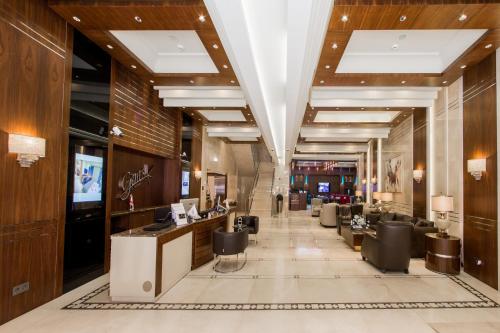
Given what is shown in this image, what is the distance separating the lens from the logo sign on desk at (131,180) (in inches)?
247

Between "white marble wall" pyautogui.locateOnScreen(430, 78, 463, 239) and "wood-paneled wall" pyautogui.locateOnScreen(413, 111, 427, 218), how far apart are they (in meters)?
0.44

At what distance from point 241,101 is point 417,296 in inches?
198

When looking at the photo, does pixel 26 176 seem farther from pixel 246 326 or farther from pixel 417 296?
pixel 417 296

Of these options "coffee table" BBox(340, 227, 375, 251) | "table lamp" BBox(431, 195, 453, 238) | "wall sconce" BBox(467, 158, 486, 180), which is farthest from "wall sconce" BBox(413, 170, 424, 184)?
"wall sconce" BBox(467, 158, 486, 180)

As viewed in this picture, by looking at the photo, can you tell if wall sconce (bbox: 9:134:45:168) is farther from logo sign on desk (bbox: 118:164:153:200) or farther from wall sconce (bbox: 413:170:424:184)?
wall sconce (bbox: 413:170:424:184)

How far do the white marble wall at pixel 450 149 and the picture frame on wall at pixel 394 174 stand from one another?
222 cm

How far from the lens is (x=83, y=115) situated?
4438 mm

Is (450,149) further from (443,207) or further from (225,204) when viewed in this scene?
(225,204)

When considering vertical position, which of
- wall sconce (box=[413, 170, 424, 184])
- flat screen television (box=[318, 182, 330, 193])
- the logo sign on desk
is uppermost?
wall sconce (box=[413, 170, 424, 184])

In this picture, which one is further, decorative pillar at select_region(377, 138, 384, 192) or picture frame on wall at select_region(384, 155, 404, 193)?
decorative pillar at select_region(377, 138, 384, 192)

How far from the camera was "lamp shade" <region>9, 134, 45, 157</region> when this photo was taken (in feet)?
10.5

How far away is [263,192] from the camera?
16.8 meters

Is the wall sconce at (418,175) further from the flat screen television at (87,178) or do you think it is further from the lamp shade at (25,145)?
the lamp shade at (25,145)

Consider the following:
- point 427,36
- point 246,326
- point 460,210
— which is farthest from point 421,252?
point 246,326
